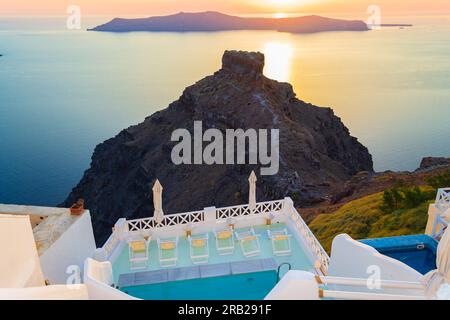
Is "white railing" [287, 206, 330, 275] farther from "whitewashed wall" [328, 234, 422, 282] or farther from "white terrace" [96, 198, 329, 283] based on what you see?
"whitewashed wall" [328, 234, 422, 282]

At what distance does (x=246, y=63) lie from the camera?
5516 cm

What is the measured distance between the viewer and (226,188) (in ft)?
150

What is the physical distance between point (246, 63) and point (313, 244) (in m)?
46.9

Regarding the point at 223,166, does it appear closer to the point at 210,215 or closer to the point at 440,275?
the point at 210,215

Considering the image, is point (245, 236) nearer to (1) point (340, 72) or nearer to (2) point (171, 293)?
(2) point (171, 293)

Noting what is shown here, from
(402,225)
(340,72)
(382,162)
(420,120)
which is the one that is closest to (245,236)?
(402,225)

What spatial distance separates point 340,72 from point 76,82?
7565cm

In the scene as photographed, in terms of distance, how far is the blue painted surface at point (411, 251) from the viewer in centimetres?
927

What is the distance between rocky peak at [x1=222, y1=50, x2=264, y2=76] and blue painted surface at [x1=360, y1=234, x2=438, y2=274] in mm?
46579

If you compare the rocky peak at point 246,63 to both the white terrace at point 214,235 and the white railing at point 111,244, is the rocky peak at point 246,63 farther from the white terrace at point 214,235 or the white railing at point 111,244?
the white railing at point 111,244

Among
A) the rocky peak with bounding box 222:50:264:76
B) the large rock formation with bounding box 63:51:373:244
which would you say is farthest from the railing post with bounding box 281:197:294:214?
the rocky peak with bounding box 222:50:264:76

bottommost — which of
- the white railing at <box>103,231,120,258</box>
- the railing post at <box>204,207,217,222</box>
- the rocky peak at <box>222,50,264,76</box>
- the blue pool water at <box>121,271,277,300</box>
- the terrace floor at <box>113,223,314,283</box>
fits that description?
the blue pool water at <box>121,271,277,300</box>

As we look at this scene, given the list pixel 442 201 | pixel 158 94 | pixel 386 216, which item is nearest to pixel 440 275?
pixel 442 201

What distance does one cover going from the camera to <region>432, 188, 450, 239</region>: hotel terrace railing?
32.0 ft
